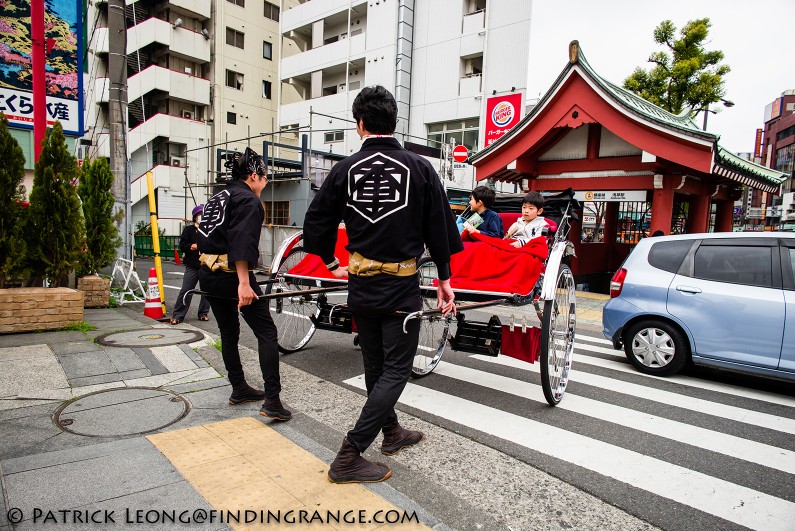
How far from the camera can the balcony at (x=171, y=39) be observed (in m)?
26.3

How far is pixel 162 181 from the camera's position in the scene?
26.5 m

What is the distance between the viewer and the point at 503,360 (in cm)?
574

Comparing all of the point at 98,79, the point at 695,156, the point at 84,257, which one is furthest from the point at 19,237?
the point at 98,79

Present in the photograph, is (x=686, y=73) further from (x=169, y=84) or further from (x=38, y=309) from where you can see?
(x=169, y=84)

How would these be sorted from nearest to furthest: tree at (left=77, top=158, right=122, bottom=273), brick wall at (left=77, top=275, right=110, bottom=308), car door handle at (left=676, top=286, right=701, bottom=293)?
car door handle at (left=676, top=286, right=701, bottom=293) < brick wall at (left=77, top=275, right=110, bottom=308) < tree at (left=77, top=158, right=122, bottom=273)

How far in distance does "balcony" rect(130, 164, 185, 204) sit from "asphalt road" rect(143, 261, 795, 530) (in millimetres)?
23517

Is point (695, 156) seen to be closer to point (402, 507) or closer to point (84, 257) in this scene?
point (402, 507)

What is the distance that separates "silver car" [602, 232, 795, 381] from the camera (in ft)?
15.0

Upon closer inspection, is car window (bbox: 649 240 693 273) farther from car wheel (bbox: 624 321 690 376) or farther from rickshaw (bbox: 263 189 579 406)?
rickshaw (bbox: 263 189 579 406)

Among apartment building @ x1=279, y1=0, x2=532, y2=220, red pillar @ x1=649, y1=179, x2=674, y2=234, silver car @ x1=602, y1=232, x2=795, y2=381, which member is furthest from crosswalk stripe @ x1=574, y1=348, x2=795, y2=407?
apartment building @ x1=279, y1=0, x2=532, y2=220

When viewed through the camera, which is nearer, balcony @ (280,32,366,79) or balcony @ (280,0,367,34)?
balcony @ (280,32,366,79)

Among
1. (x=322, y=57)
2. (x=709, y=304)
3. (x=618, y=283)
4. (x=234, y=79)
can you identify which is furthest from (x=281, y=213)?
(x=709, y=304)

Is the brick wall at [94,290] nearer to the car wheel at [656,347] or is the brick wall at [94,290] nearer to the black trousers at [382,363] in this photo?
the black trousers at [382,363]

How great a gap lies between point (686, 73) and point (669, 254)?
44.1 feet
